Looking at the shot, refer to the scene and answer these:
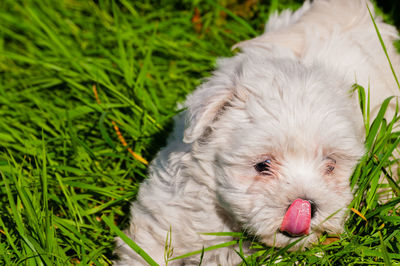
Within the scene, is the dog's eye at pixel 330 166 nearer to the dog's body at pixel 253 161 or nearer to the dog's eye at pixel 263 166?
the dog's body at pixel 253 161

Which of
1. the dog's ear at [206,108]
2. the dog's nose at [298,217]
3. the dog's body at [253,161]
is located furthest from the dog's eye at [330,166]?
the dog's ear at [206,108]

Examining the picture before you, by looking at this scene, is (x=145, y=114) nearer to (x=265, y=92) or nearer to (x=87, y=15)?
(x=265, y=92)

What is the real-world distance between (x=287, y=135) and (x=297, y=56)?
4.06ft

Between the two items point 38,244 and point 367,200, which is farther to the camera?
point 367,200

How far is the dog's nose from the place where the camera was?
7.61 feet

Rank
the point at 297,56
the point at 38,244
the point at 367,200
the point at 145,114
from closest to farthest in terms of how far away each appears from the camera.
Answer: the point at 38,244 → the point at 367,200 → the point at 297,56 → the point at 145,114

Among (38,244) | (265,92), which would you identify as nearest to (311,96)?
(265,92)

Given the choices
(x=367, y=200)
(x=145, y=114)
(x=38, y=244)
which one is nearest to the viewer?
(x=38, y=244)

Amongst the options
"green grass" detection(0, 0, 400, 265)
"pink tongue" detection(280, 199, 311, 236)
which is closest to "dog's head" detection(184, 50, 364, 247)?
"pink tongue" detection(280, 199, 311, 236)

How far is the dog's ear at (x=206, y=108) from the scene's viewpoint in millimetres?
2502

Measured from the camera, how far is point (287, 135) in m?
2.40

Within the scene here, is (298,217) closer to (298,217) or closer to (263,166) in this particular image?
(298,217)

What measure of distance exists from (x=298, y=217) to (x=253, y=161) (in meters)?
0.37

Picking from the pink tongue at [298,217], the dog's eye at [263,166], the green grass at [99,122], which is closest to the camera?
the pink tongue at [298,217]
